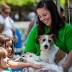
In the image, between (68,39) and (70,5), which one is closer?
(68,39)

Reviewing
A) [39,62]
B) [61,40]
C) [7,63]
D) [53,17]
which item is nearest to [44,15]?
[53,17]

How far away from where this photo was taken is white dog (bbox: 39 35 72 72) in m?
3.04

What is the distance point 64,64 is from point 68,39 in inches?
8.7

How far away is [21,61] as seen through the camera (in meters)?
3.09

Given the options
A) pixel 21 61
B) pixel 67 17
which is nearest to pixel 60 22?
pixel 67 17

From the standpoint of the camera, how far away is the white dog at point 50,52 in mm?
3038

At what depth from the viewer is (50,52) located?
3059mm

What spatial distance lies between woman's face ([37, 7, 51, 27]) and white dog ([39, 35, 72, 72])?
13 centimetres

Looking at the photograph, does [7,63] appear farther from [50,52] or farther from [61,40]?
[61,40]

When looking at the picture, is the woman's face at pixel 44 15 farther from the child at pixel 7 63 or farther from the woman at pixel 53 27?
the child at pixel 7 63

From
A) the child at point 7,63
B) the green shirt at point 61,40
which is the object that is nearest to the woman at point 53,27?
the green shirt at point 61,40

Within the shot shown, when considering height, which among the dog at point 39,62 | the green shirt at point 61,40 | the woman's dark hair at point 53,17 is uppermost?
the woman's dark hair at point 53,17

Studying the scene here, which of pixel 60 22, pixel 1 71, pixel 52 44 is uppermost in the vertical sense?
pixel 60 22

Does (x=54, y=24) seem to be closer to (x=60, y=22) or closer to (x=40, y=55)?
(x=60, y=22)
